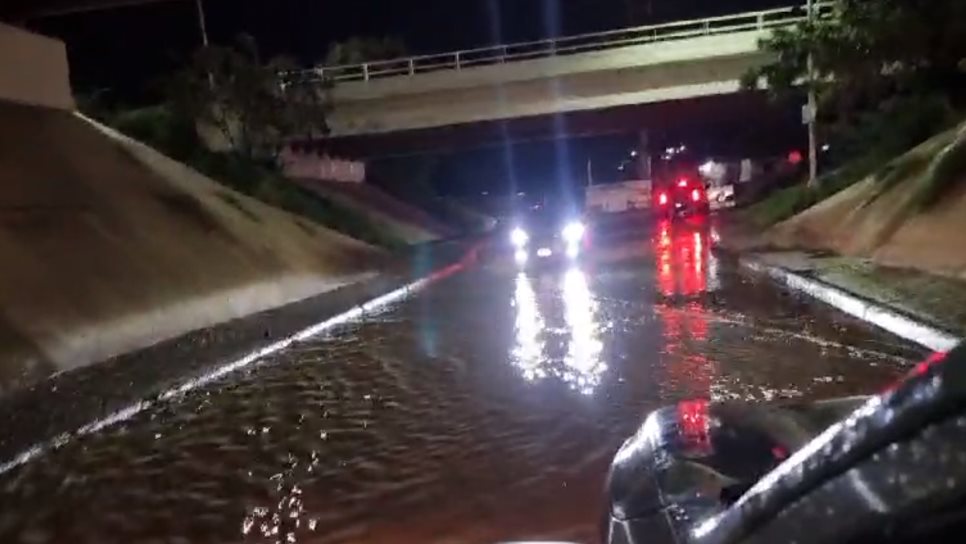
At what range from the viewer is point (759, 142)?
6000cm

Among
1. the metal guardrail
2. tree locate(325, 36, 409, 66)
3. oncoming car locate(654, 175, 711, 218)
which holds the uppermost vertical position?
tree locate(325, 36, 409, 66)

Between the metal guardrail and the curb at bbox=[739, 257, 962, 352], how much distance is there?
21.4 metres

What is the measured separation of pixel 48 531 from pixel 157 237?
1300 centimetres

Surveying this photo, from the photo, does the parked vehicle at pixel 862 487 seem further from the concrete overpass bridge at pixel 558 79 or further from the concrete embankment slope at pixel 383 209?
the concrete embankment slope at pixel 383 209

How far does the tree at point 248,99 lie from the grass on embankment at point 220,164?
87cm

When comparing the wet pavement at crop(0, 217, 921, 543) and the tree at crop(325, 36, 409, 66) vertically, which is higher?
the tree at crop(325, 36, 409, 66)

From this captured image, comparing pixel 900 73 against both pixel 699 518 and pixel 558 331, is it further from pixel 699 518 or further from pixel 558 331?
pixel 699 518

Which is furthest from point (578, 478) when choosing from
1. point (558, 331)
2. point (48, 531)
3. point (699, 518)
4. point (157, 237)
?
point (157, 237)

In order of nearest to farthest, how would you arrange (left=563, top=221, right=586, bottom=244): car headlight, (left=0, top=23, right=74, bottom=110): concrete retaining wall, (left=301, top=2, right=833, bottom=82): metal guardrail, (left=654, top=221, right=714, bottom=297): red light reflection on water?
(left=654, top=221, right=714, bottom=297): red light reflection on water
(left=0, top=23, right=74, bottom=110): concrete retaining wall
(left=301, top=2, right=833, bottom=82): metal guardrail
(left=563, top=221, right=586, bottom=244): car headlight

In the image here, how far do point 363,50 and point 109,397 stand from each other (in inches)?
1712

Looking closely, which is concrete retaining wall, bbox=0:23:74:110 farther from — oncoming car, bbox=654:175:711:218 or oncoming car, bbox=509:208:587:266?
oncoming car, bbox=654:175:711:218

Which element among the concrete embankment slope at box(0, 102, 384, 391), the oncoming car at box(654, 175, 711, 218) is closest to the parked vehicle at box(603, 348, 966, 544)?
the concrete embankment slope at box(0, 102, 384, 391)

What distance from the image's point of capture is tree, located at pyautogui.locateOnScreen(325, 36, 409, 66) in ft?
168

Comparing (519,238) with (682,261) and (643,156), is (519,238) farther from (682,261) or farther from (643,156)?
(643,156)
